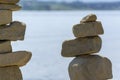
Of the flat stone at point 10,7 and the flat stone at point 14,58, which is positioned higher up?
the flat stone at point 10,7

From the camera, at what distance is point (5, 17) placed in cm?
758

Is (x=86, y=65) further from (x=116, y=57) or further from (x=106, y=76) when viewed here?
(x=116, y=57)

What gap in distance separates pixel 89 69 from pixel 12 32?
1165 mm

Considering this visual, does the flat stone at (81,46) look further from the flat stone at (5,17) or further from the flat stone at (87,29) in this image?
the flat stone at (5,17)

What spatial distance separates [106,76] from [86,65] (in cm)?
32

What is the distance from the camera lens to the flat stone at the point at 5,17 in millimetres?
7561

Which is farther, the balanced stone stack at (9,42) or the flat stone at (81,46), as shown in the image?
the flat stone at (81,46)

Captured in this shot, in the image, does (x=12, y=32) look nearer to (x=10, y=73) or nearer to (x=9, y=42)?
(x=9, y=42)

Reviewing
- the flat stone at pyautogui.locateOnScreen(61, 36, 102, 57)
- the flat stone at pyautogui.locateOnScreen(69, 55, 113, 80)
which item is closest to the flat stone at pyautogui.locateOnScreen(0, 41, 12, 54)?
the flat stone at pyautogui.locateOnScreen(61, 36, 102, 57)

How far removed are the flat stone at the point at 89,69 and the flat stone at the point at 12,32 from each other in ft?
2.73

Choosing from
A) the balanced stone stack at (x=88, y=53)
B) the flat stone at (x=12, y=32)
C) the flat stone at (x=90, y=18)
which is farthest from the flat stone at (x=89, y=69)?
the flat stone at (x=12, y=32)

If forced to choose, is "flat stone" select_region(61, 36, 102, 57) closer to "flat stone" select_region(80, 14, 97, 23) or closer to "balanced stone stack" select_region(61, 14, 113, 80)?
"balanced stone stack" select_region(61, 14, 113, 80)

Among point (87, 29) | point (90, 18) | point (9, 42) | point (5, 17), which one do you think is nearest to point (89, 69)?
point (87, 29)

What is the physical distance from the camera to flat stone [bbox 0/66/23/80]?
751 centimetres
